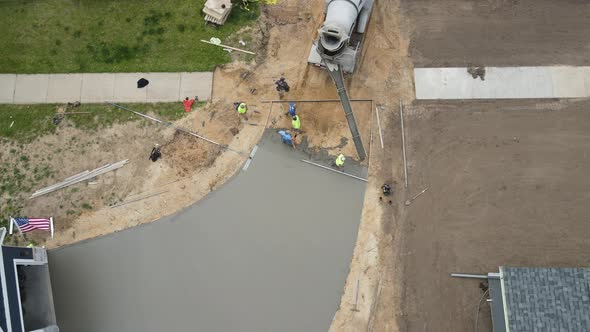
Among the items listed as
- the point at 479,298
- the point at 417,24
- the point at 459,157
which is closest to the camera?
the point at 479,298

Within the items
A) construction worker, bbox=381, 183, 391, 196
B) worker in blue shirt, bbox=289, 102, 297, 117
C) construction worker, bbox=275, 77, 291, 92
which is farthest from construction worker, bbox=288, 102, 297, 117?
construction worker, bbox=381, 183, 391, 196

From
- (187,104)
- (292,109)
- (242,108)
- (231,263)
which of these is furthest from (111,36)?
(231,263)

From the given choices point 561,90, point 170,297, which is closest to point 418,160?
point 561,90

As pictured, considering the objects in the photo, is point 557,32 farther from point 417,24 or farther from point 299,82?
point 299,82

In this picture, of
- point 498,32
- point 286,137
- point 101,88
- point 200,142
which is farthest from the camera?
point 101,88

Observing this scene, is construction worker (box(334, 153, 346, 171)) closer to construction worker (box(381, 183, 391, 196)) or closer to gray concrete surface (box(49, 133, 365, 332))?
gray concrete surface (box(49, 133, 365, 332))

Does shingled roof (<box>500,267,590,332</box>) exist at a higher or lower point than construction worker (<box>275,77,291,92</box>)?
lower

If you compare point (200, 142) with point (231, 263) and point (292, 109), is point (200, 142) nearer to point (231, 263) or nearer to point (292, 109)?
point (292, 109)
